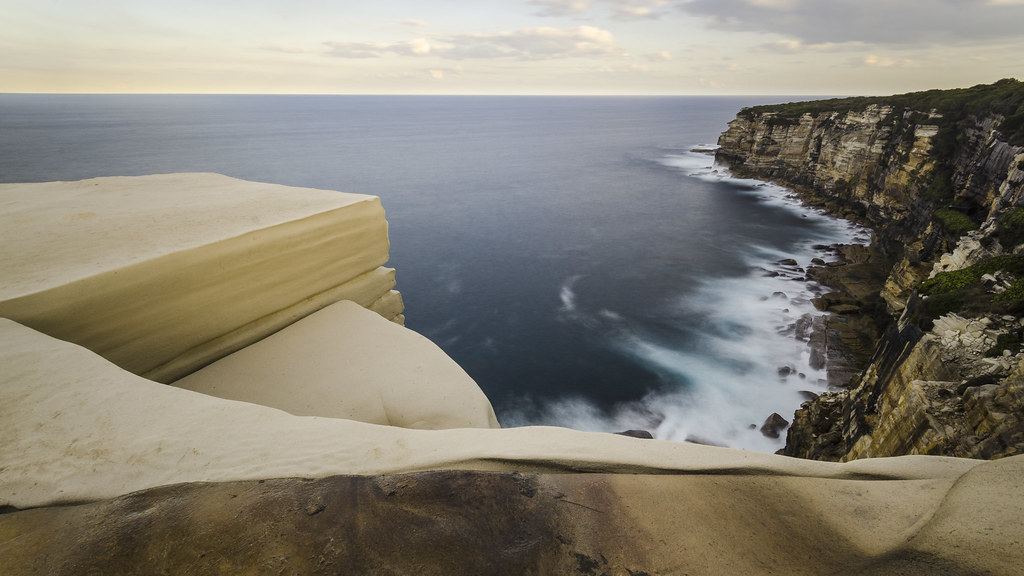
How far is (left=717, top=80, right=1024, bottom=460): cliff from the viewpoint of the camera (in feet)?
21.6

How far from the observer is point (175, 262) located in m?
6.74

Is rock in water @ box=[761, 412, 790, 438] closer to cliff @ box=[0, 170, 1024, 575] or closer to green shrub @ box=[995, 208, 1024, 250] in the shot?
green shrub @ box=[995, 208, 1024, 250]

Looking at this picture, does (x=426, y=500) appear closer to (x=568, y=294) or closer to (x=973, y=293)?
(x=973, y=293)

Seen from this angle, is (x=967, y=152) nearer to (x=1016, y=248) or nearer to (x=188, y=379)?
(x=1016, y=248)

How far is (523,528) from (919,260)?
25246mm

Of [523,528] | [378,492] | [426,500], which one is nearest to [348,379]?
[378,492]

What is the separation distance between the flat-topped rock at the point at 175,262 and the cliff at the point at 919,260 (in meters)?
10.5

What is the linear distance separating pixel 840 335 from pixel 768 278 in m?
8.74

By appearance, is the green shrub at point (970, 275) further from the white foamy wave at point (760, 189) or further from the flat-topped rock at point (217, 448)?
the white foamy wave at point (760, 189)

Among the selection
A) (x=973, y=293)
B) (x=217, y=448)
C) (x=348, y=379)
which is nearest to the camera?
(x=217, y=448)

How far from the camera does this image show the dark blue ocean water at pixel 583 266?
19.5 metres

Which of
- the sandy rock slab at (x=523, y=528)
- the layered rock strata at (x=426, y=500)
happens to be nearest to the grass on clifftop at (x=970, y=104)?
the layered rock strata at (x=426, y=500)

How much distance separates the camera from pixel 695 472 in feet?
12.4

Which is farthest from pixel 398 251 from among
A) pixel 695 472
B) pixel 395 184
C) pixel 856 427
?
pixel 695 472
